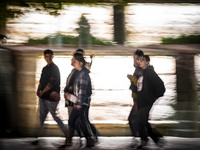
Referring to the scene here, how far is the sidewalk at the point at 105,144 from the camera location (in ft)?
23.8

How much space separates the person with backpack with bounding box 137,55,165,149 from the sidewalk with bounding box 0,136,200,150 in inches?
10.2

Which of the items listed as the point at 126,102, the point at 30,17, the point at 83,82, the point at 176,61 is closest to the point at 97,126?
the point at 126,102

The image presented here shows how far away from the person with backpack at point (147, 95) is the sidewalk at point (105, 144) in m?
0.26

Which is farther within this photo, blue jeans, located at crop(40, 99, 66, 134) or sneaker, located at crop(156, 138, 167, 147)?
blue jeans, located at crop(40, 99, 66, 134)

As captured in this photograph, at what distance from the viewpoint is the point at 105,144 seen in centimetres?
767

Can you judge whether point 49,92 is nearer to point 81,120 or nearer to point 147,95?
point 81,120

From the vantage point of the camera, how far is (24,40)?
9.07m

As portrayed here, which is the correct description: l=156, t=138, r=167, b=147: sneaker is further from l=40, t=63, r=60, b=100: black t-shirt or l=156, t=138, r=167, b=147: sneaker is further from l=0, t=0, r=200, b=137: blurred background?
l=40, t=63, r=60, b=100: black t-shirt

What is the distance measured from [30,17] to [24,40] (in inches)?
25.0

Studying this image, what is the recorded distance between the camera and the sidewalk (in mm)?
7254

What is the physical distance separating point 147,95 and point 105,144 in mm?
1374

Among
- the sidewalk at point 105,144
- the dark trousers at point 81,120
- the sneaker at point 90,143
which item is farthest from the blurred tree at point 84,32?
the sneaker at point 90,143

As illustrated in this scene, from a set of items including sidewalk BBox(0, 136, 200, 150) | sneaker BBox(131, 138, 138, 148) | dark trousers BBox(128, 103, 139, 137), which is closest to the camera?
sidewalk BBox(0, 136, 200, 150)

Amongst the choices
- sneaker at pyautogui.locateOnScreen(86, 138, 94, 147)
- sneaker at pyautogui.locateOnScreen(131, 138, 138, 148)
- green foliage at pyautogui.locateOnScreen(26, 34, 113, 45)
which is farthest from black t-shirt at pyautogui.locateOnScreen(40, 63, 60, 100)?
sneaker at pyautogui.locateOnScreen(131, 138, 138, 148)
